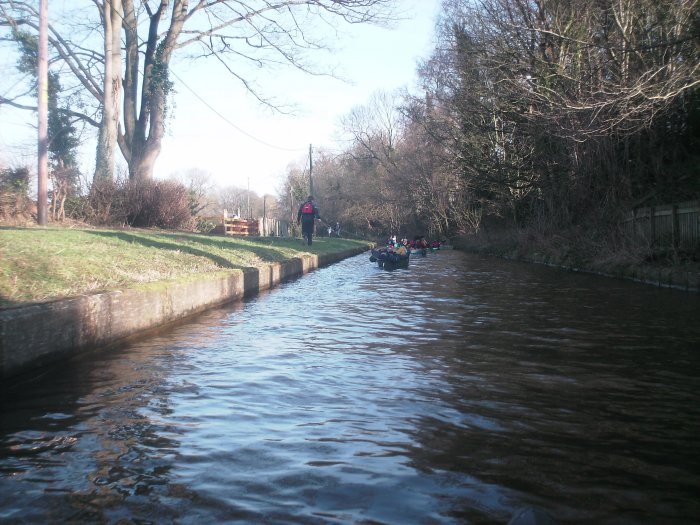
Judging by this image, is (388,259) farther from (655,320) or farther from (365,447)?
(365,447)

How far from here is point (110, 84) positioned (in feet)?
74.5

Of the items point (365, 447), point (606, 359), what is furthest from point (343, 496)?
point (606, 359)

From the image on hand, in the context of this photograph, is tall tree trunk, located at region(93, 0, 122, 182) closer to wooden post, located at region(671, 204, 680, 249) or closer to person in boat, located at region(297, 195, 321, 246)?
person in boat, located at region(297, 195, 321, 246)

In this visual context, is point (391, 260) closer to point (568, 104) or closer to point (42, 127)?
point (568, 104)

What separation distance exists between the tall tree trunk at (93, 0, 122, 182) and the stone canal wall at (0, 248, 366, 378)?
45.3ft

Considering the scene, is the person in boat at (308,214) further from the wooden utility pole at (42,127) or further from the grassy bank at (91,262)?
the wooden utility pole at (42,127)

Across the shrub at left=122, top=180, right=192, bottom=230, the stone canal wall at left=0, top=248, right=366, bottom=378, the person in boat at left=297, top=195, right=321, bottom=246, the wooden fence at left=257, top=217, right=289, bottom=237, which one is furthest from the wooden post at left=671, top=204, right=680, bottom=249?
the wooden fence at left=257, top=217, right=289, bottom=237

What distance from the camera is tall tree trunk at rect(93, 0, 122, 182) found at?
2245cm

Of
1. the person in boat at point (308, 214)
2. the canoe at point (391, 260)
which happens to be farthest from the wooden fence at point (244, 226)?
the canoe at point (391, 260)

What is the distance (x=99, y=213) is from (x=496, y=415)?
17567mm

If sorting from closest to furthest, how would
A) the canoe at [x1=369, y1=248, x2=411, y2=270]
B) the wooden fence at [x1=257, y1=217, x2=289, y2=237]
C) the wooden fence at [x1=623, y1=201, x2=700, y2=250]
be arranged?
the wooden fence at [x1=623, y1=201, x2=700, y2=250] → the canoe at [x1=369, y1=248, x2=411, y2=270] → the wooden fence at [x1=257, y1=217, x2=289, y2=237]

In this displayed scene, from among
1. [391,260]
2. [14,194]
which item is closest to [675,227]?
[391,260]

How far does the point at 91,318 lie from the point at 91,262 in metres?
2.63

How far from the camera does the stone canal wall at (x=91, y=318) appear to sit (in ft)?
17.3
